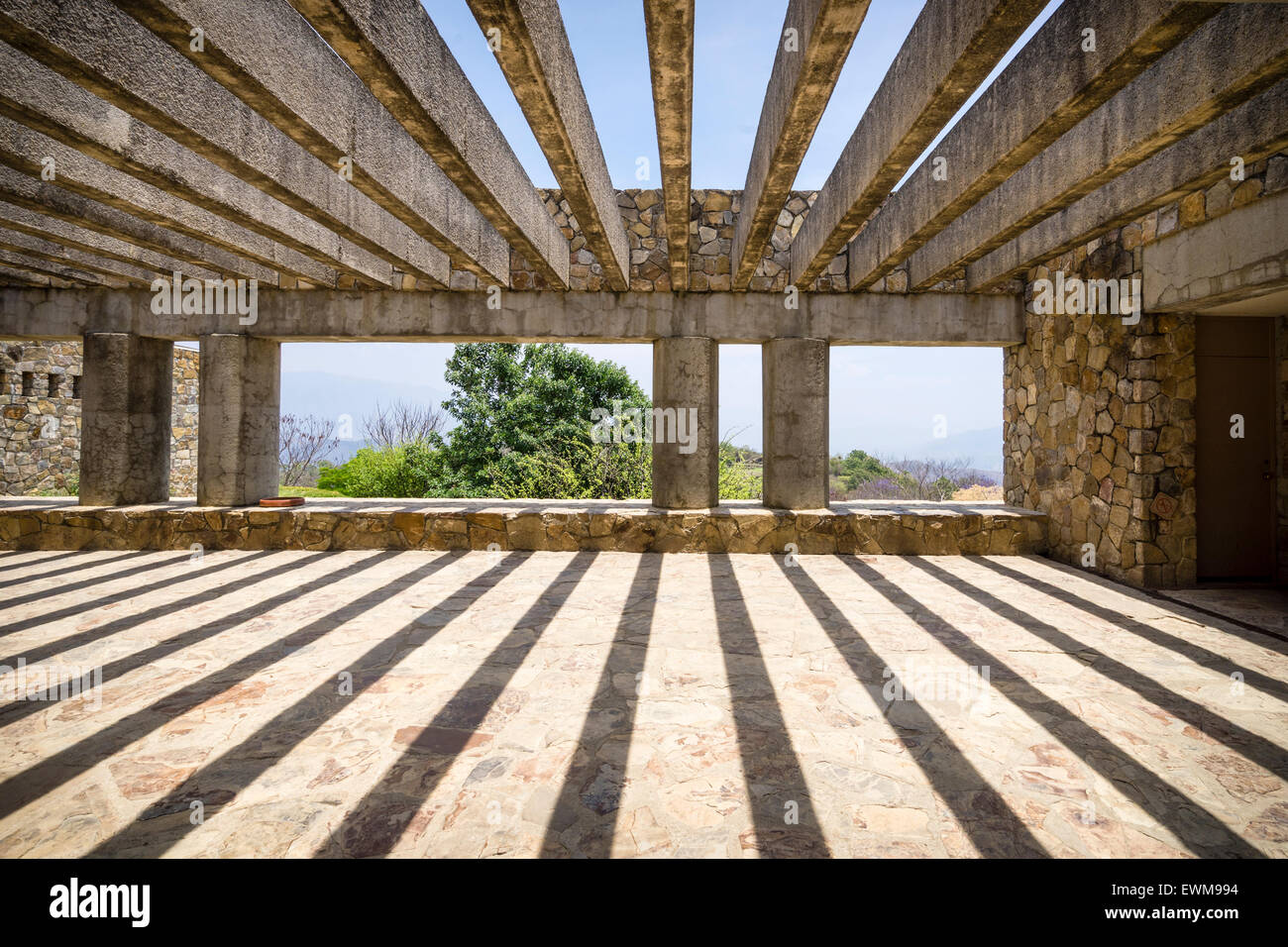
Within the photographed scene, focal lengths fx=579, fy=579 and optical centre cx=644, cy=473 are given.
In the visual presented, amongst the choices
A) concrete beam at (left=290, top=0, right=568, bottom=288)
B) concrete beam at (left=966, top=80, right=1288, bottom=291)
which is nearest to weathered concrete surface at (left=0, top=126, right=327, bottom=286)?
concrete beam at (left=290, top=0, right=568, bottom=288)

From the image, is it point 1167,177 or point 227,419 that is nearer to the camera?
point 1167,177

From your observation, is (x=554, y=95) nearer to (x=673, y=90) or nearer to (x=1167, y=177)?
(x=673, y=90)

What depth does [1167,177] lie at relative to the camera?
4391mm

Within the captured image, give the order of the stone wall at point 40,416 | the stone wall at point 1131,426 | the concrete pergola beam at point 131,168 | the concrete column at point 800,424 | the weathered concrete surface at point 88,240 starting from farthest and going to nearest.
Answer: the stone wall at point 40,416, the concrete column at point 800,424, the stone wall at point 1131,426, the weathered concrete surface at point 88,240, the concrete pergola beam at point 131,168

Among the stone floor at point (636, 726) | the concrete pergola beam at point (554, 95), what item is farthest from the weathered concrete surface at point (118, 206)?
the stone floor at point (636, 726)

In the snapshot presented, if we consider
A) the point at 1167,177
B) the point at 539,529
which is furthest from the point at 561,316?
the point at 1167,177

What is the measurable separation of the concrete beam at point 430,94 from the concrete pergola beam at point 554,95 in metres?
0.56

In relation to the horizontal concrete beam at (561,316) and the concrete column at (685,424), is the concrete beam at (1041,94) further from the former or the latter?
the concrete column at (685,424)

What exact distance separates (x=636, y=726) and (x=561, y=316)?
5.69 metres

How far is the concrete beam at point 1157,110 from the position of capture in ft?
9.44

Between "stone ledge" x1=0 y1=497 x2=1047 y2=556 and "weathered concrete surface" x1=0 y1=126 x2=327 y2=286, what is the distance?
9.80 feet
